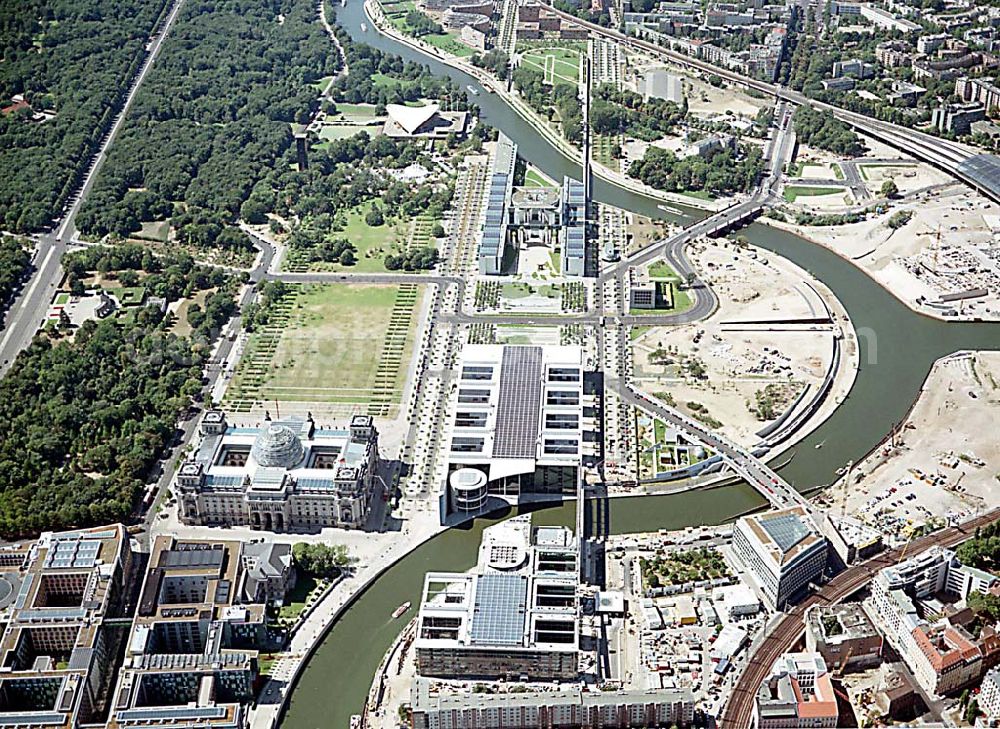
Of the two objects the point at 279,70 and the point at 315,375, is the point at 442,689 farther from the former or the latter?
the point at 279,70

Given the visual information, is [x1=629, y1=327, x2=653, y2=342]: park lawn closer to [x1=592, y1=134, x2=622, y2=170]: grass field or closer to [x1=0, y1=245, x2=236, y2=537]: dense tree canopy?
[x1=0, y1=245, x2=236, y2=537]: dense tree canopy

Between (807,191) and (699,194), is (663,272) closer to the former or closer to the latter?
(699,194)

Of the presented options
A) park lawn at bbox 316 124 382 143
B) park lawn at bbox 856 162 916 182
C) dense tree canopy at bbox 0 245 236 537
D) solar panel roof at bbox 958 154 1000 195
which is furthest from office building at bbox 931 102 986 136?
dense tree canopy at bbox 0 245 236 537

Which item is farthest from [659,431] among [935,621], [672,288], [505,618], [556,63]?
[556,63]

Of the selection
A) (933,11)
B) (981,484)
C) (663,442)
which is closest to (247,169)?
(663,442)

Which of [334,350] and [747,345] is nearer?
[747,345]
